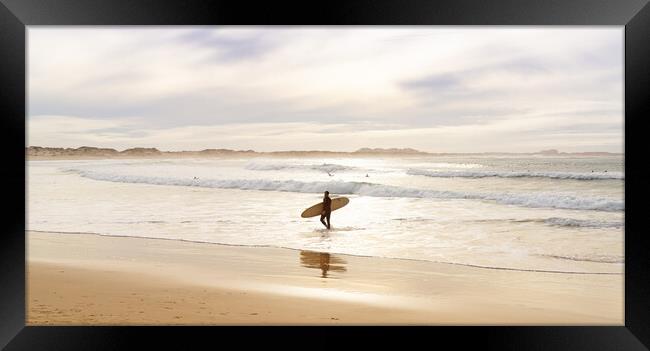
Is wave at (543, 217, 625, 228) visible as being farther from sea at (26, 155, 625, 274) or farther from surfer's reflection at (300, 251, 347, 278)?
surfer's reflection at (300, 251, 347, 278)

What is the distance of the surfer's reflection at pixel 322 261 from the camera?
15.6 feet

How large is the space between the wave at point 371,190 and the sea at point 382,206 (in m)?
0.05

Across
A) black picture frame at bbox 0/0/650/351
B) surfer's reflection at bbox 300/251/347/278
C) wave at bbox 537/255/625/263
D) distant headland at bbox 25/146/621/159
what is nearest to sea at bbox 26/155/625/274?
wave at bbox 537/255/625/263

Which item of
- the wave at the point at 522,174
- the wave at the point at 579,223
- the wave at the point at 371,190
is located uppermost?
the wave at the point at 522,174

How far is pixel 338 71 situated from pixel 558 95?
1026 centimetres

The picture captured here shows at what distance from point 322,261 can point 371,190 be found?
957cm

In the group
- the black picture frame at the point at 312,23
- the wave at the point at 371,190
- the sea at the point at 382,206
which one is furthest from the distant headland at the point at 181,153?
the black picture frame at the point at 312,23

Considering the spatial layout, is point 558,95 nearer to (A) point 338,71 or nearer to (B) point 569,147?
(B) point 569,147

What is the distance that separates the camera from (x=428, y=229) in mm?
7594

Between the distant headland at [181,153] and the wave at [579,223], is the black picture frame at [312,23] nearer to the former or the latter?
the wave at [579,223]

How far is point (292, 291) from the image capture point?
388 cm

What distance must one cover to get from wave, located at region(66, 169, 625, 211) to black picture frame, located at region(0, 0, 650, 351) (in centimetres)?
769

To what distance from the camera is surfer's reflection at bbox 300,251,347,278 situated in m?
4.75

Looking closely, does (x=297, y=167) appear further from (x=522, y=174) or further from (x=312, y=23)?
(x=312, y=23)
